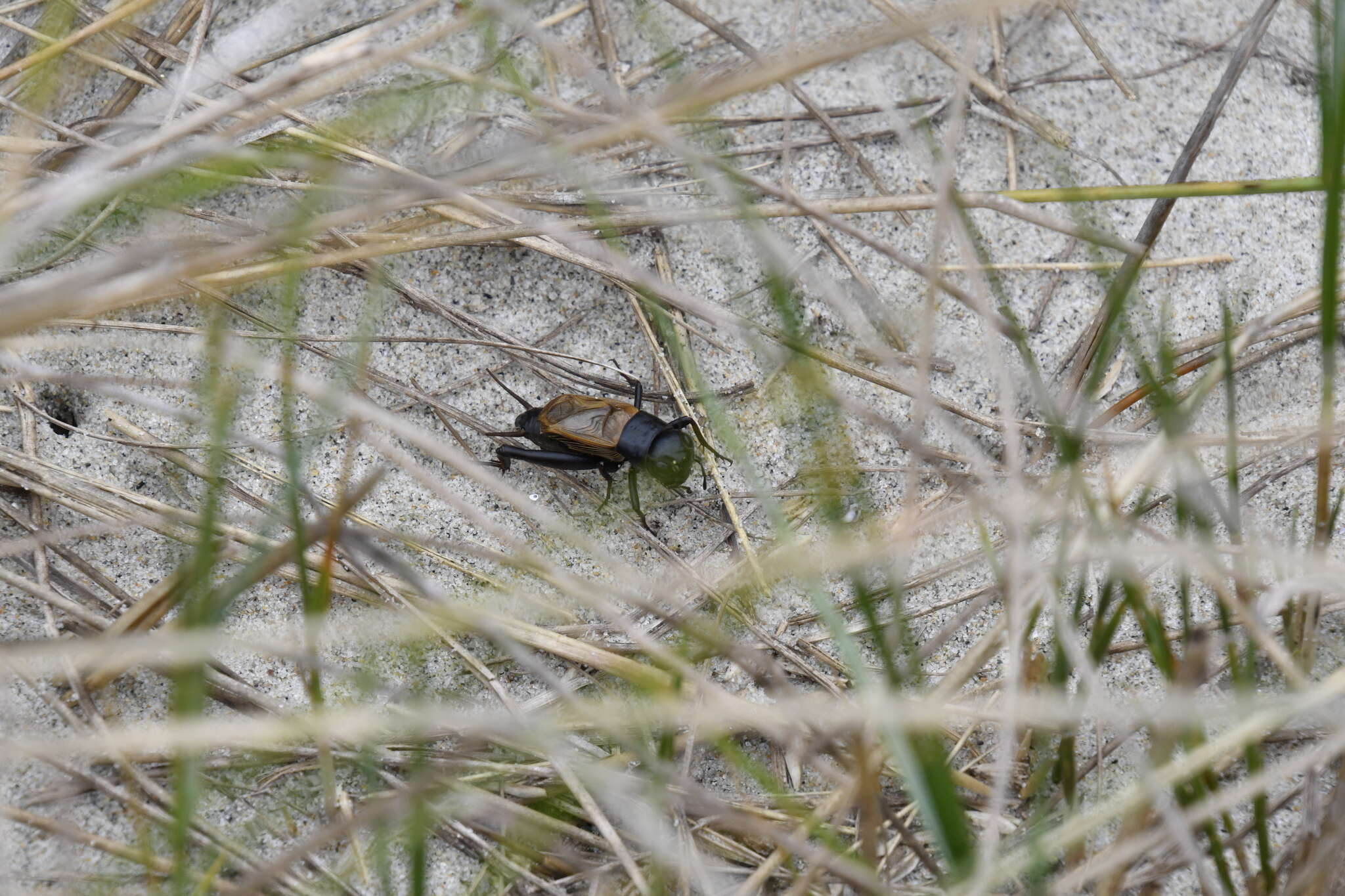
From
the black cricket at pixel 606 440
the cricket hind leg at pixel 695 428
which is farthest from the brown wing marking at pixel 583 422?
the cricket hind leg at pixel 695 428

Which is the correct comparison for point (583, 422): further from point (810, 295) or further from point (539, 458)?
point (810, 295)

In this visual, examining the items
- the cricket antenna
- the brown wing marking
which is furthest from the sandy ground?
the brown wing marking

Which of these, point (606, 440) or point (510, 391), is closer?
point (606, 440)

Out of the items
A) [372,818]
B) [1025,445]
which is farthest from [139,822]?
[1025,445]

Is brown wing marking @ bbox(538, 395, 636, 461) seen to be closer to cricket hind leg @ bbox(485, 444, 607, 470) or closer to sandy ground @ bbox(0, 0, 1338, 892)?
cricket hind leg @ bbox(485, 444, 607, 470)

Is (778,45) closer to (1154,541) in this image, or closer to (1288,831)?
(1154,541)

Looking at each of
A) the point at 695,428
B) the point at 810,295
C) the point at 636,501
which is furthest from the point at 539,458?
the point at 810,295
